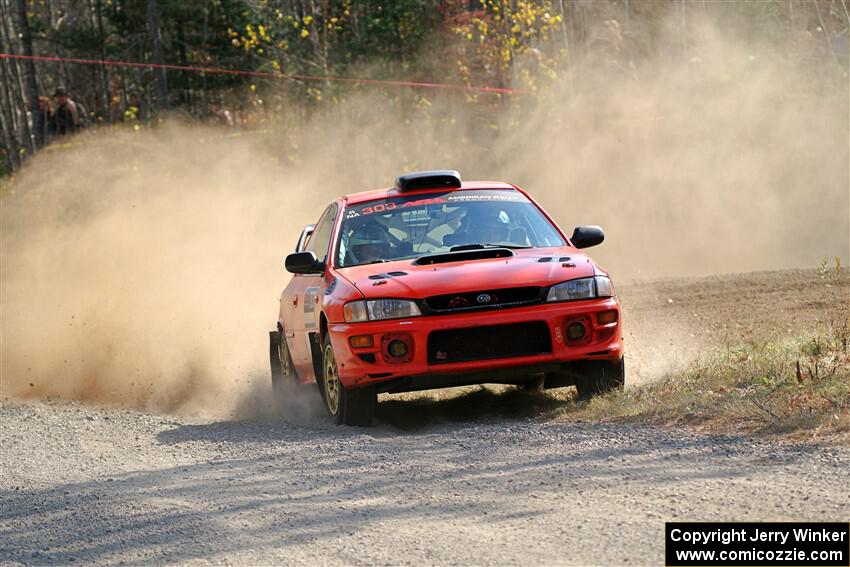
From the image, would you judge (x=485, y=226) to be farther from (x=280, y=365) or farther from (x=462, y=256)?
(x=280, y=365)

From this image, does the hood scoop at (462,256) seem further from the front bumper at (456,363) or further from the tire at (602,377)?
the tire at (602,377)

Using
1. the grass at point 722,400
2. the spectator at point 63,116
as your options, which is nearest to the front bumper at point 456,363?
the grass at point 722,400

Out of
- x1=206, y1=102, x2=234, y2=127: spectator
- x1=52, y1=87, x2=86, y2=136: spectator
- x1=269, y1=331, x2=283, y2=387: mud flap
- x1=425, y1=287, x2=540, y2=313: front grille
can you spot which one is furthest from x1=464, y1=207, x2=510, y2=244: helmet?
x1=206, y1=102, x2=234, y2=127: spectator

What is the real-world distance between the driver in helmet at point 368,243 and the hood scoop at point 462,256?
0.50 metres

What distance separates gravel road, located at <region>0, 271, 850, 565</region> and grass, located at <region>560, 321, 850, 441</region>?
29 centimetres

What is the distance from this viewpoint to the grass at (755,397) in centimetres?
743

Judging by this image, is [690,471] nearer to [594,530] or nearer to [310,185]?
[594,530]

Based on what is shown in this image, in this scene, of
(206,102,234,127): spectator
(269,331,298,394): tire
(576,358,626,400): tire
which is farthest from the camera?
(206,102,234,127): spectator

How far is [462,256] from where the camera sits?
927cm

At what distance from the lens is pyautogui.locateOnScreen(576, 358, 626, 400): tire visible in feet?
29.8

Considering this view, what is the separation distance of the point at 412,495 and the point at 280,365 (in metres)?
5.63

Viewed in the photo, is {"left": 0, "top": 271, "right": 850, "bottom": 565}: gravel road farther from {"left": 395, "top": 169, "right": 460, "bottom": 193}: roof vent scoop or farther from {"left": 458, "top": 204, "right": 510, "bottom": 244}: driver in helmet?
{"left": 395, "top": 169, "right": 460, "bottom": 193}: roof vent scoop

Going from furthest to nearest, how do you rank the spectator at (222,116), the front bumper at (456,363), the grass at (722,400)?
the spectator at (222,116)
the front bumper at (456,363)
the grass at (722,400)

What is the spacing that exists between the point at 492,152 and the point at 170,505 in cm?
2305
